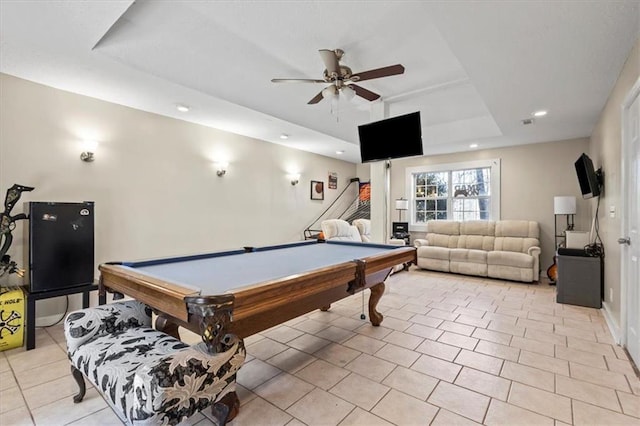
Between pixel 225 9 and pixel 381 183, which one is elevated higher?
pixel 225 9

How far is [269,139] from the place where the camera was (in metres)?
5.82

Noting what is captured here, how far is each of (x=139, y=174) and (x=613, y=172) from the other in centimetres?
564

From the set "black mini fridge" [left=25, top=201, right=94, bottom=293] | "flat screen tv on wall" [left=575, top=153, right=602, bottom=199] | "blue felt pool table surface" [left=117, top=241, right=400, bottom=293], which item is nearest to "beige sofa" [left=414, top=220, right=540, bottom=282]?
"flat screen tv on wall" [left=575, top=153, right=602, bottom=199]

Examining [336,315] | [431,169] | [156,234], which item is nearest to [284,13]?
[336,315]

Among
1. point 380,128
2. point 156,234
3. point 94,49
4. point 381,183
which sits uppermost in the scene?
point 94,49

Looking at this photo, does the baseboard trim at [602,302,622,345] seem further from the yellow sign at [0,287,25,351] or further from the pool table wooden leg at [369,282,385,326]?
the yellow sign at [0,287,25,351]

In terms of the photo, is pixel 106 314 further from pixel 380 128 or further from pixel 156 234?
pixel 380 128

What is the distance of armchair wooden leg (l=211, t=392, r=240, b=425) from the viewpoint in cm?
166

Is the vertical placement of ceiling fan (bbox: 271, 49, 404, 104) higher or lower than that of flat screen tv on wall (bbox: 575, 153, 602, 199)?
higher

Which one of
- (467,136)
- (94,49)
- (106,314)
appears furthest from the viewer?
(467,136)

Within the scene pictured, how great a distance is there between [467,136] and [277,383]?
204 inches

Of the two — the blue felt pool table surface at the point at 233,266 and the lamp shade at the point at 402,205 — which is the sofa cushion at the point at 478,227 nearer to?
the lamp shade at the point at 402,205

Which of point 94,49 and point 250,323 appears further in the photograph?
point 94,49

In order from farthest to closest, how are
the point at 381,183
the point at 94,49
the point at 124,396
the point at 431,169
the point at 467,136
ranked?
the point at 431,169
the point at 467,136
the point at 381,183
the point at 94,49
the point at 124,396
